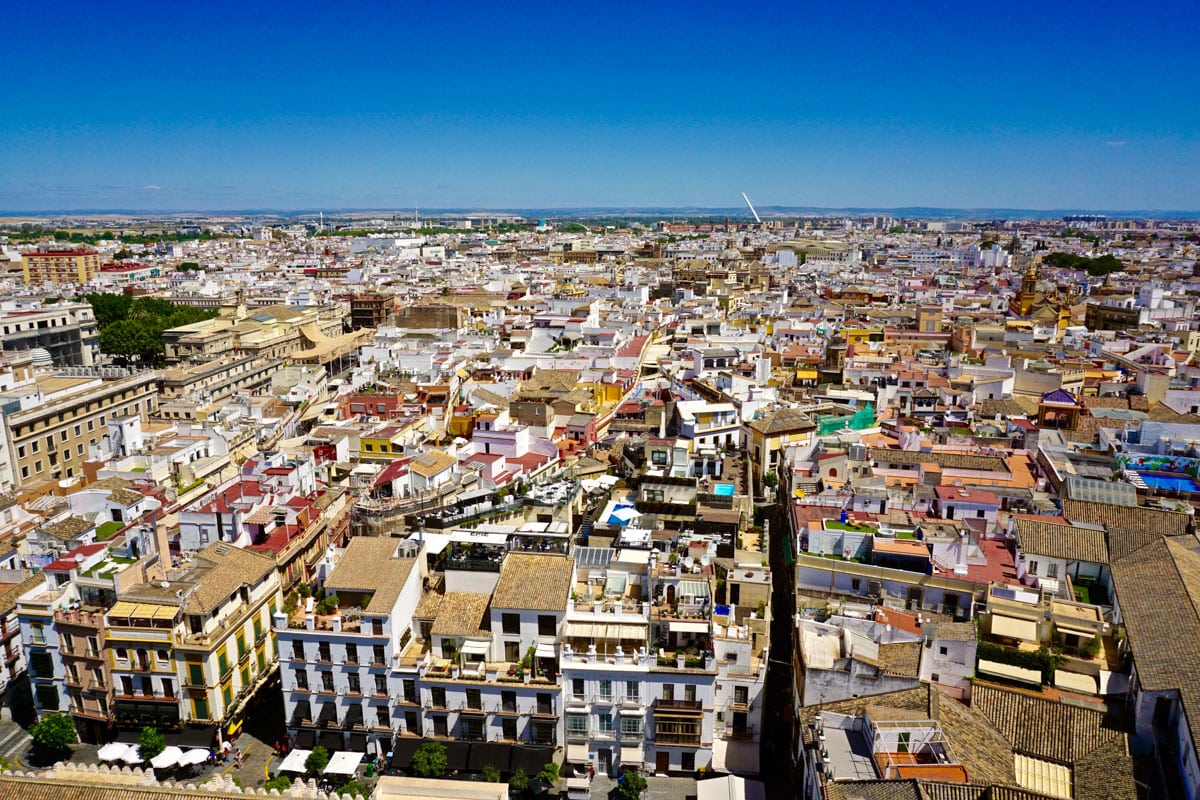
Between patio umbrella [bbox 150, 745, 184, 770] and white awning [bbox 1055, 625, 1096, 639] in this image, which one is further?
white awning [bbox 1055, 625, 1096, 639]

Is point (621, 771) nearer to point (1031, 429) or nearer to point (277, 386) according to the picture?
point (1031, 429)

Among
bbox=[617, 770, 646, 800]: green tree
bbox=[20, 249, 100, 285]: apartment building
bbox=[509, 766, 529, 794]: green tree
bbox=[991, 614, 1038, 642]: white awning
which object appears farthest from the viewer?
bbox=[20, 249, 100, 285]: apartment building

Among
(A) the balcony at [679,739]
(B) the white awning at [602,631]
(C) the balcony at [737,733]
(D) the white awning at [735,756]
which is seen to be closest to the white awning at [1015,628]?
(C) the balcony at [737,733]

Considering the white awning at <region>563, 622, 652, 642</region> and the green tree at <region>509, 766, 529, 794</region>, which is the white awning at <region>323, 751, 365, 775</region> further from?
the white awning at <region>563, 622, 652, 642</region>

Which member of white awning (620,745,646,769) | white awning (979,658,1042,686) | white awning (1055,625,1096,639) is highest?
white awning (1055,625,1096,639)

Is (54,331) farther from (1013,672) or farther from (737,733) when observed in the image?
(1013,672)

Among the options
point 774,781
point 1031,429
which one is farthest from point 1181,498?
point 774,781

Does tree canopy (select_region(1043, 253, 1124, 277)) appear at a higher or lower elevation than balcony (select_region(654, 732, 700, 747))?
higher

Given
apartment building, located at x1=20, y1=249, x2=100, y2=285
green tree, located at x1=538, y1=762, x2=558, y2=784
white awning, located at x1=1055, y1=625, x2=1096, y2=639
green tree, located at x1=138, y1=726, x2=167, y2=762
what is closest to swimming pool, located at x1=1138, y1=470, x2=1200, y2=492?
white awning, located at x1=1055, y1=625, x2=1096, y2=639
